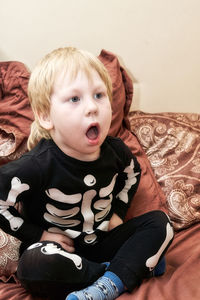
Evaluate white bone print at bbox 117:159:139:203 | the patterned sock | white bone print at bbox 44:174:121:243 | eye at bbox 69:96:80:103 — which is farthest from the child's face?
the patterned sock

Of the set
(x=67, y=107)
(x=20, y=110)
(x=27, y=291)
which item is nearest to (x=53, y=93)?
(x=67, y=107)

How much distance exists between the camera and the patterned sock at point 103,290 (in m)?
0.83

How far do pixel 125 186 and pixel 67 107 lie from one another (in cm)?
37

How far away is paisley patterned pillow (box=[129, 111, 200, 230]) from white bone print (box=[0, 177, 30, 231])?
0.58m

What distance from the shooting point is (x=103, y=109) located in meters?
0.90

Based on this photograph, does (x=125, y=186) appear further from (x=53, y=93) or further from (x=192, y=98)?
(x=192, y=98)

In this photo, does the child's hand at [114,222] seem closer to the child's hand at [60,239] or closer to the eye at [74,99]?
the child's hand at [60,239]

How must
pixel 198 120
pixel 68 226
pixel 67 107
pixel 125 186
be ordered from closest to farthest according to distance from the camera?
pixel 67 107 → pixel 68 226 → pixel 125 186 → pixel 198 120

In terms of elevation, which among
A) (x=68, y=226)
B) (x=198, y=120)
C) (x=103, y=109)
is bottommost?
(x=68, y=226)

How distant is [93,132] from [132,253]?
349mm

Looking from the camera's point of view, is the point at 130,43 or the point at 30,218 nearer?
the point at 30,218

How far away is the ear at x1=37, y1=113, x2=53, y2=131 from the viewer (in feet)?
3.05

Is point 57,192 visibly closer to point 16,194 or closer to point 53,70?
point 16,194

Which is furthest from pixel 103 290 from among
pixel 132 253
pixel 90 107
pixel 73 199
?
pixel 90 107
